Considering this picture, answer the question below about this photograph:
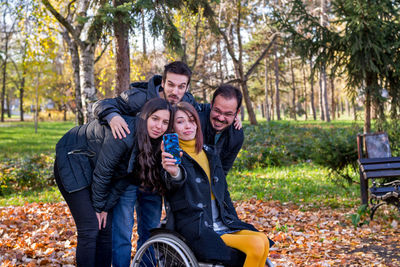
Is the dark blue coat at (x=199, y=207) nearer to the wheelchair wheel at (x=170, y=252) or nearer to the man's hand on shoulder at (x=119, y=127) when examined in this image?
the wheelchair wheel at (x=170, y=252)

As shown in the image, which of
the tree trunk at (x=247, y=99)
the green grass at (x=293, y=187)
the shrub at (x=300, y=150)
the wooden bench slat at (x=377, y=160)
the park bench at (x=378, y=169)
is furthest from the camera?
the tree trunk at (x=247, y=99)

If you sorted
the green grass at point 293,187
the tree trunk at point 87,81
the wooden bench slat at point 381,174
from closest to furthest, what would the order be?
the wooden bench slat at point 381,174
the green grass at point 293,187
the tree trunk at point 87,81

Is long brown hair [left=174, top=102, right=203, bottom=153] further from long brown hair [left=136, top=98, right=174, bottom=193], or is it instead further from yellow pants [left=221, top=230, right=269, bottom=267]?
yellow pants [left=221, top=230, right=269, bottom=267]

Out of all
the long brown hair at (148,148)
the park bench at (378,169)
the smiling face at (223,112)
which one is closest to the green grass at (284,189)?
the park bench at (378,169)

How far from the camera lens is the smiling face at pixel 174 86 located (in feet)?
10.2

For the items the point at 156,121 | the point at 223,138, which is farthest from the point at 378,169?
the point at 156,121

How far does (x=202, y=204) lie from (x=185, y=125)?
589 millimetres

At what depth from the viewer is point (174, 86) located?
123 inches

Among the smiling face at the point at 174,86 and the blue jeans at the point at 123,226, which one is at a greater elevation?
the smiling face at the point at 174,86

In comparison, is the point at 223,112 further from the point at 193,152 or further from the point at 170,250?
the point at 170,250

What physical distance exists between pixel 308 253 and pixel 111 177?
2864 millimetres

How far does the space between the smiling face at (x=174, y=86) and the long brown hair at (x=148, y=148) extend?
273mm

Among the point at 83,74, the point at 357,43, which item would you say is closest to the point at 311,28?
the point at 357,43

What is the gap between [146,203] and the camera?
347 cm
